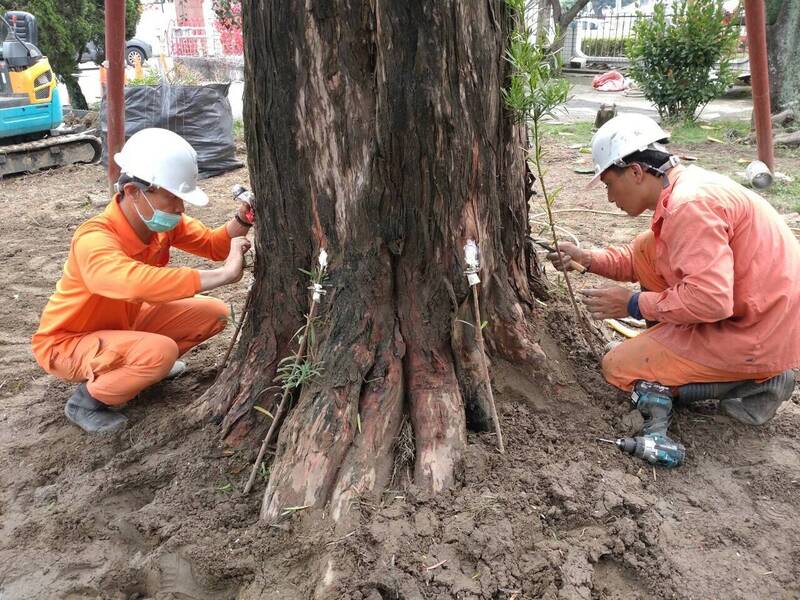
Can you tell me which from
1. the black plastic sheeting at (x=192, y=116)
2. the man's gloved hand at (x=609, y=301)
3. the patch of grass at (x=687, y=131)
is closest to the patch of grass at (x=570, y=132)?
the patch of grass at (x=687, y=131)

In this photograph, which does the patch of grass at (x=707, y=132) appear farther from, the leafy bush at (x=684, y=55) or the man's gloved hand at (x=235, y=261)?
the man's gloved hand at (x=235, y=261)

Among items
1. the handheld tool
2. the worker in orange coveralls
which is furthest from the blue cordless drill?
the worker in orange coveralls

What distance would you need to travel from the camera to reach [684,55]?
30.9 ft

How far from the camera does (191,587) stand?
210cm

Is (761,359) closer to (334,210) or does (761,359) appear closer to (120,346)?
(334,210)

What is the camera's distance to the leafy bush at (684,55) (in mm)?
9172

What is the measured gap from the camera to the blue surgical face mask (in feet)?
9.39

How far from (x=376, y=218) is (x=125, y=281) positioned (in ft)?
3.78

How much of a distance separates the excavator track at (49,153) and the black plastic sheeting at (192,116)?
135 centimetres

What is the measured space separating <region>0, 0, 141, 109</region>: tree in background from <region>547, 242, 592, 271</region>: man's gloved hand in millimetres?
11215

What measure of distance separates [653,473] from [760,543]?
393 millimetres

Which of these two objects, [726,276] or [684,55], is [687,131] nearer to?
[684,55]

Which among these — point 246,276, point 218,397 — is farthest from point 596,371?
point 246,276

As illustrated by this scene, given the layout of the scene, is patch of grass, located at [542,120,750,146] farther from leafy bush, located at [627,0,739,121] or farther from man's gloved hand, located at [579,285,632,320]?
man's gloved hand, located at [579,285,632,320]
